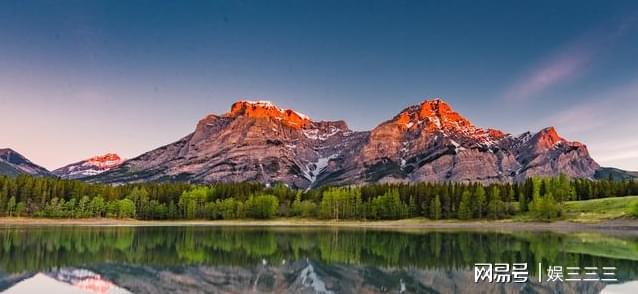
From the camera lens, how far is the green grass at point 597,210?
130 meters

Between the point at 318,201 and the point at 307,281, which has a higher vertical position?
the point at 318,201

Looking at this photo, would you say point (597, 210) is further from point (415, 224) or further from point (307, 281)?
point (307, 281)

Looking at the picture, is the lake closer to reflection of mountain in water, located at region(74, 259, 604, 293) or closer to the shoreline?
reflection of mountain in water, located at region(74, 259, 604, 293)

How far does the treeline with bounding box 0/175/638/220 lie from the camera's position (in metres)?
158

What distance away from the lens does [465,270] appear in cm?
3856

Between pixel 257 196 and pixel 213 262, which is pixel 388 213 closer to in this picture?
pixel 257 196

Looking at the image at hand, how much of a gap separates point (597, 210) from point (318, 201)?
96.3 meters

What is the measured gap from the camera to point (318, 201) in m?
196

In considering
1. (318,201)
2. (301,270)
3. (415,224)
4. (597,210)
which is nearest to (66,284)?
(301,270)

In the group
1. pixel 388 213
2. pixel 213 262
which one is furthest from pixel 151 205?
pixel 213 262

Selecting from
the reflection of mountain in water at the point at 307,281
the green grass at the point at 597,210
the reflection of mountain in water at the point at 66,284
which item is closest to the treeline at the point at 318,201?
the green grass at the point at 597,210

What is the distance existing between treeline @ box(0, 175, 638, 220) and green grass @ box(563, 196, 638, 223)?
5.14 meters

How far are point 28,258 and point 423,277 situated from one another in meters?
34.2

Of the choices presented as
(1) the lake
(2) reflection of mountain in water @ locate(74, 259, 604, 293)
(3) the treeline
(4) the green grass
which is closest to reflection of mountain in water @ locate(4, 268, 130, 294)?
(1) the lake
